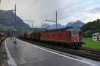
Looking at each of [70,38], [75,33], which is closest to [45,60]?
[70,38]

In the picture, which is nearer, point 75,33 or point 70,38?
point 70,38

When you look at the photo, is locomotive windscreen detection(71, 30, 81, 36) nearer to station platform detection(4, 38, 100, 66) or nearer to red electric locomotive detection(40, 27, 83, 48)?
red electric locomotive detection(40, 27, 83, 48)

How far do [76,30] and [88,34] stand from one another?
73.8m

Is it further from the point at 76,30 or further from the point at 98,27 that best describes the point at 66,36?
the point at 98,27

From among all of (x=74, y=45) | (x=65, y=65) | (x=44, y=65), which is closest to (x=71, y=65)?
(x=65, y=65)

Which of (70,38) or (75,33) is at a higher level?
(75,33)

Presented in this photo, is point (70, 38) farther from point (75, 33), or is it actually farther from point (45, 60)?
point (45, 60)

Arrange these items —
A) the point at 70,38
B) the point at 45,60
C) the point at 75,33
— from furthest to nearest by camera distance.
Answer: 1. the point at 75,33
2. the point at 70,38
3. the point at 45,60

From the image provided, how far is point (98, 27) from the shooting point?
359 feet

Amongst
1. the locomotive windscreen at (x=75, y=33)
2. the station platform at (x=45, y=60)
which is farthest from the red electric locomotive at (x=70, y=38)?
the station platform at (x=45, y=60)

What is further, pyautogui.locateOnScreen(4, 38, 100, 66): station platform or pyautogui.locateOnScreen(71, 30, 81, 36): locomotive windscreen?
pyautogui.locateOnScreen(71, 30, 81, 36): locomotive windscreen

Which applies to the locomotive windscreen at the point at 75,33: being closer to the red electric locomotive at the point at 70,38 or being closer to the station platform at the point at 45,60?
the red electric locomotive at the point at 70,38

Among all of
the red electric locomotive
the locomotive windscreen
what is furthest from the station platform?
the locomotive windscreen

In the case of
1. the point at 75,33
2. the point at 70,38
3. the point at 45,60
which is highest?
the point at 75,33
